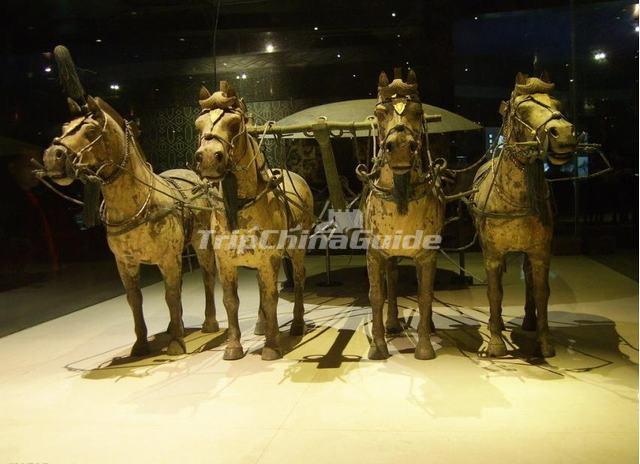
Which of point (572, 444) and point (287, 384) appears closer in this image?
point (572, 444)

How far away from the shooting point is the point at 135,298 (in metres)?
5.14

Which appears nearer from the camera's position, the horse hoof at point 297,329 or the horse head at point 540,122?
the horse head at point 540,122

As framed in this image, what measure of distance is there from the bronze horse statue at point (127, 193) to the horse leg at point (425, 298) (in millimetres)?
2149

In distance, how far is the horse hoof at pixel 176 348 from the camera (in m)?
5.19

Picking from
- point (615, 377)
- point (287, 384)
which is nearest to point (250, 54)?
point (287, 384)

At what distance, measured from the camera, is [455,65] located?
848 centimetres

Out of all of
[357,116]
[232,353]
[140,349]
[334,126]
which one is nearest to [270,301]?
[232,353]

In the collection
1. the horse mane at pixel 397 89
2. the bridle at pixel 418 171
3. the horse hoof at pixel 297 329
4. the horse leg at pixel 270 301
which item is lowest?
the horse hoof at pixel 297 329

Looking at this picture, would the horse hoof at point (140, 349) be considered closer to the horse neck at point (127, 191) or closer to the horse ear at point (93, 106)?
the horse neck at point (127, 191)

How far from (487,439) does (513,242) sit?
74.6 inches

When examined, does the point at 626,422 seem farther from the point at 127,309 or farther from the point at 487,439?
the point at 127,309

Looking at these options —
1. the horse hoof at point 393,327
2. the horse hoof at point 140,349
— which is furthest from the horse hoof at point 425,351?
the horse hoof at point 140,349

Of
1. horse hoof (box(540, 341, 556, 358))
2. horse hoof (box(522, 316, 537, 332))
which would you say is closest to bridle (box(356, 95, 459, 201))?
horse hoof (box(540, 341, 556, 358))

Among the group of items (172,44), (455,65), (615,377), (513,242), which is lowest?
(615,377)
